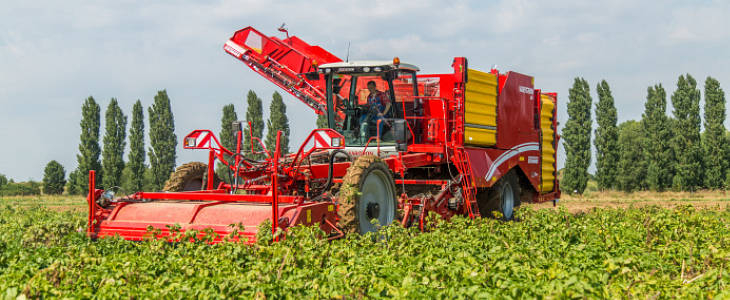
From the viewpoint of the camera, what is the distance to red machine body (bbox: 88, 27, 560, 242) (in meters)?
7.14

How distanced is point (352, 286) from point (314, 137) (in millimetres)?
2983

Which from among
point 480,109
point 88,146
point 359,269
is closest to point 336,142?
point 359,269

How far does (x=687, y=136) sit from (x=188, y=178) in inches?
1432

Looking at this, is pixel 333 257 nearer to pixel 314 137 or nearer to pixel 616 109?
pixel 314 137

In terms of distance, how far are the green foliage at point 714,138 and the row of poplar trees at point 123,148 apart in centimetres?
3146

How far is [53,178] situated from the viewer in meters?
43.0

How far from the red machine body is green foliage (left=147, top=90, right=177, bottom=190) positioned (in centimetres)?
2684

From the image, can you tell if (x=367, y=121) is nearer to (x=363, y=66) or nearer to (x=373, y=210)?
(x=363, y=66)

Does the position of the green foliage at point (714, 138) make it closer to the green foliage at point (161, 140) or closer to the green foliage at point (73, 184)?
the green foliage at point (161, 140)

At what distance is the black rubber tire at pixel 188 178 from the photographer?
9539mm


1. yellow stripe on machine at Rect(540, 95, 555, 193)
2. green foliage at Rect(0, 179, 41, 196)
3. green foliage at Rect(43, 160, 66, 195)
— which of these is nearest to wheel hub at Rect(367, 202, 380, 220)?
yellow stripe on machine at Rect(540, 95, 555, 193)

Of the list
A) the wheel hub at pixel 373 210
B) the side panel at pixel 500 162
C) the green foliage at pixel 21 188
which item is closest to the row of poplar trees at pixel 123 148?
the green foliage at pixel 21 188

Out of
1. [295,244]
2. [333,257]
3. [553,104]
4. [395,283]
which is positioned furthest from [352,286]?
[553,104]

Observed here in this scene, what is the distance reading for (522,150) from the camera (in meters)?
12.3
